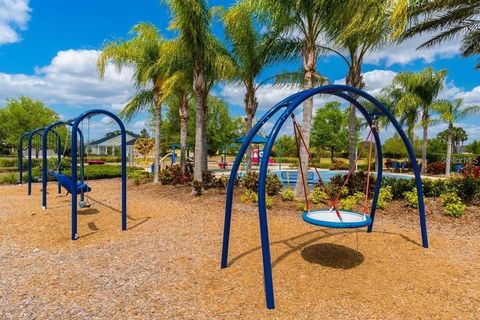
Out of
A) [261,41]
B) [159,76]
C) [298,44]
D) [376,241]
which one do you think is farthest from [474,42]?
[159,76]

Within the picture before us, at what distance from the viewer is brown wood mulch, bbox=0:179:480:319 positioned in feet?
11.1

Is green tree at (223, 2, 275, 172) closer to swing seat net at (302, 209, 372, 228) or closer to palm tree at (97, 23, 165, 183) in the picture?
palm tree at (97, 23, 165, 183)

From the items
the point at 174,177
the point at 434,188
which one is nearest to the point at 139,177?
the point at 174,177

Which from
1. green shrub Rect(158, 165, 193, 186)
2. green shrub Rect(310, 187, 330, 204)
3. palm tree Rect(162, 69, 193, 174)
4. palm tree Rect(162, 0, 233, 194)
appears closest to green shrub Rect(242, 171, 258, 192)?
palm tree Rect(162, 0, 233, 194)

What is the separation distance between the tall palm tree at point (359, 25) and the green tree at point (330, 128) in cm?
2954

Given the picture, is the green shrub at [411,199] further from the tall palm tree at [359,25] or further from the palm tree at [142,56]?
the palm tree at [142,56]

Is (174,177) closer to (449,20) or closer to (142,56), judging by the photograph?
(142,56)

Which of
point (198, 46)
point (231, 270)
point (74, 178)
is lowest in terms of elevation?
point (231, 270)

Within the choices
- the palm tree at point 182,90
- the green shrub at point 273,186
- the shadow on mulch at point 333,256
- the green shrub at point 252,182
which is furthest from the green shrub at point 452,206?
the palm tree at point 182,90

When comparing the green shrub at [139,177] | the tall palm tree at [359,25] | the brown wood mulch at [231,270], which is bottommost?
the brown wood mulch at [231,270]

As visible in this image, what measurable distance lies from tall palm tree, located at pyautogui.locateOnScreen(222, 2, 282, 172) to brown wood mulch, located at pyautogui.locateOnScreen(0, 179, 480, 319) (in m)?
5.75

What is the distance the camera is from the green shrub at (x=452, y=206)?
7.35 meters

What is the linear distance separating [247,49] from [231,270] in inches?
344

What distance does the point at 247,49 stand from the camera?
1135 centimetres
